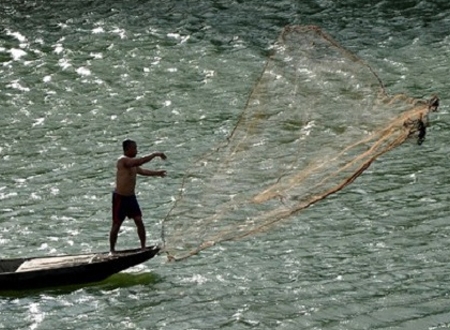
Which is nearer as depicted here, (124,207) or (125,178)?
(125,178)

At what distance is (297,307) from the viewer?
715 inches

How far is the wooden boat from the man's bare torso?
3.10ft

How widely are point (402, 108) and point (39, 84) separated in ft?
48.1

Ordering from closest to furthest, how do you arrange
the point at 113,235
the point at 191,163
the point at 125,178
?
the point at 125,178, the point at 113,235, the point at 191,163

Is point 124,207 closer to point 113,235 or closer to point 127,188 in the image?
point 127,188

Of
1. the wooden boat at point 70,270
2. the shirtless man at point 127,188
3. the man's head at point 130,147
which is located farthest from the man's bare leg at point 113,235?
the man's head at point 130,147

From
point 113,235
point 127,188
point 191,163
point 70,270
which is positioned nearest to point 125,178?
point 127,188

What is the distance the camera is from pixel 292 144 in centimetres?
2586

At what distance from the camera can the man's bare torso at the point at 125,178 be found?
1906cm

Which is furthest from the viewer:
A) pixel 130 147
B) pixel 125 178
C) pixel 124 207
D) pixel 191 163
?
pixel 191 163

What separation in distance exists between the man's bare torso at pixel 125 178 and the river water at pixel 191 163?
1550mm

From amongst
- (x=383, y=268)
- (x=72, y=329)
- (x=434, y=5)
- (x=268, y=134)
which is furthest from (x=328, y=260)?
(x=434, y=5)

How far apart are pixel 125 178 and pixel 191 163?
6651 millimetres

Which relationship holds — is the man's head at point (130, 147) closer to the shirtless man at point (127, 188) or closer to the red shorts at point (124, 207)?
the shirtless man at point (127, 188)
